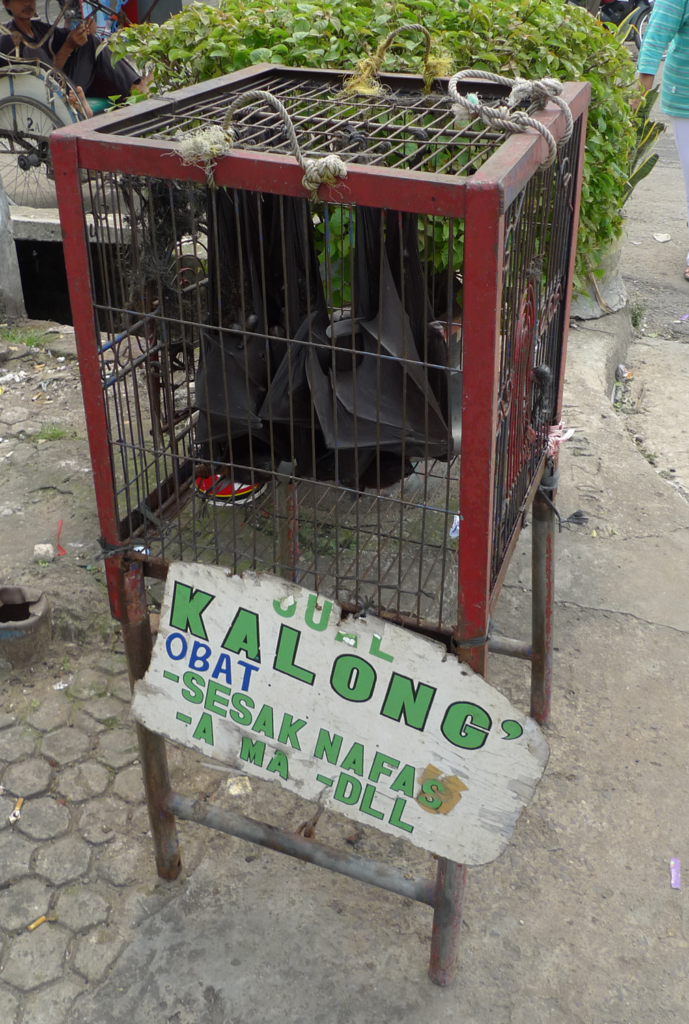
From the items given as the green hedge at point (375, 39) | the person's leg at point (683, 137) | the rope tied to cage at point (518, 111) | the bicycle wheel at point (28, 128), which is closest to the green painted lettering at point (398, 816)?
the rope tied to cage at point (518, 111)

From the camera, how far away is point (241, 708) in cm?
173

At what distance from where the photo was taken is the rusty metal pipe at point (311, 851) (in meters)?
1.80

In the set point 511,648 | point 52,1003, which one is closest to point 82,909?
point 52,1003

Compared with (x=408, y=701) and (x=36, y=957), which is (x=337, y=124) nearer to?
(x=408, y=701)

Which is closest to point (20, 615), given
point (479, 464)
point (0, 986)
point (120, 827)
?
point (120, 827)

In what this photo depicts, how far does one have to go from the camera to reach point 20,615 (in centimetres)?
277

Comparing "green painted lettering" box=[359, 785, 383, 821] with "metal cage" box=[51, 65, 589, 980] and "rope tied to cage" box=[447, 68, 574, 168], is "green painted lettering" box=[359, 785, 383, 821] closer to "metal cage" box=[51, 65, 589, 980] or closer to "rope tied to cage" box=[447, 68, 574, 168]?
"metal cage" box=[51, 65, 589, 980]

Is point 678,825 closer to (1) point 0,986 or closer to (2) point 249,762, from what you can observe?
(2) point 249,762

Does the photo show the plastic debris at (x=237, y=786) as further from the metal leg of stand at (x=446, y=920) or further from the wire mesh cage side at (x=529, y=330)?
the wire mesh cage side at (x=529, y=330)

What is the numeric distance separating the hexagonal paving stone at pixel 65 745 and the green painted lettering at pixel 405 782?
3.61ft

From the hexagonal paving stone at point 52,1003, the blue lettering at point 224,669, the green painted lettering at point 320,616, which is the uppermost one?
the green painted lettering at point 320,616

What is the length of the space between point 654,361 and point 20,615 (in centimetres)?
384

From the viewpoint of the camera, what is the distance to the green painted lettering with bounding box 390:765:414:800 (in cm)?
165

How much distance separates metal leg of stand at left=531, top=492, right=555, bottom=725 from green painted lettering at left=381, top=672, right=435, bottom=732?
794 millimetres
